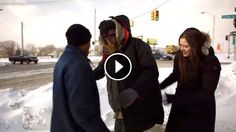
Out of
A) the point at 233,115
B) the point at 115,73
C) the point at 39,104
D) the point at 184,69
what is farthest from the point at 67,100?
the point at 233,115

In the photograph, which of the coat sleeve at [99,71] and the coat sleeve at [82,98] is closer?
the coat sleeve at [82,98]

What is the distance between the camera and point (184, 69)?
11.0ft

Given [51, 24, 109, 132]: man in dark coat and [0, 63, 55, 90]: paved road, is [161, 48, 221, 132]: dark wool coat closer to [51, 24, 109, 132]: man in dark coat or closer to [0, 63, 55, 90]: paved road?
[51, 24, 109, 132]: man in dark coat

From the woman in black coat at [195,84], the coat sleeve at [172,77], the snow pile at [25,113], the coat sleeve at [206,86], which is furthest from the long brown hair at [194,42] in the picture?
the snow pile at [25,113]

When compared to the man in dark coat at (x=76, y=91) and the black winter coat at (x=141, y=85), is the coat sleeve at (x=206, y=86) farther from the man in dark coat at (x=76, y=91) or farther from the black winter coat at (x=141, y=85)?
the man in dark coat at (x=76, y=91)

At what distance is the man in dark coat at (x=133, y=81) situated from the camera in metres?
3.04

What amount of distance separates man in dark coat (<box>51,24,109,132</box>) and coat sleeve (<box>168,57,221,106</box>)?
3.17 feet

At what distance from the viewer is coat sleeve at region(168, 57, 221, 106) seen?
124 inches

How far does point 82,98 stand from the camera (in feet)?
8.41

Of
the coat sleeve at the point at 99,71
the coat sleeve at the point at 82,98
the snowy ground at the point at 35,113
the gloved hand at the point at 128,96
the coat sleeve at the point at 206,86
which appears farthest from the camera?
the snowy ground at the point at 35,113

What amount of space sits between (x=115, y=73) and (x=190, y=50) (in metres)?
0.74

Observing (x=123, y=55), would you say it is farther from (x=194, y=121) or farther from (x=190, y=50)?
(x=194, y=121)

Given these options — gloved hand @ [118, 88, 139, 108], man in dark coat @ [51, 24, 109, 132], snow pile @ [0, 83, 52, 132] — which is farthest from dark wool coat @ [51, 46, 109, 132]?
snow pile @ [0, 83, 52, 132]

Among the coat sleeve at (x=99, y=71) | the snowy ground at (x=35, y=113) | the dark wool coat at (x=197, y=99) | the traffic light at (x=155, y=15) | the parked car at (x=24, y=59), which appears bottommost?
the parked car at (x=24, y=59)
